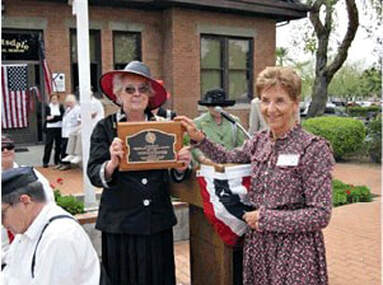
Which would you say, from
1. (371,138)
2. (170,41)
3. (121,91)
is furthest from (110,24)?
(121,91)

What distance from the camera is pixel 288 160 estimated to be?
1.98 metres

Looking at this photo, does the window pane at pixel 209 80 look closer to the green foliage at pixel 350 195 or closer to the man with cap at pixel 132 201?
the green foliage at pixel 350 195

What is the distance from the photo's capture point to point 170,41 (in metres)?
12.4

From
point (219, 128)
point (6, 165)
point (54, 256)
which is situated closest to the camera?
point (54, 256)

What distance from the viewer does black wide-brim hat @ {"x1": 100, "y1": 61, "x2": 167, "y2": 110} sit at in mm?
2453

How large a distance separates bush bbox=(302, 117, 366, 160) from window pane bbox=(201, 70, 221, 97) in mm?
3006

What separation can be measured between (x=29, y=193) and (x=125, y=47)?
10.8m

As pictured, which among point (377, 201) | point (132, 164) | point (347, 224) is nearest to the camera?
point (132, 164)

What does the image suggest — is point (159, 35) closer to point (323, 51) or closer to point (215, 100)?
point (323, 51)

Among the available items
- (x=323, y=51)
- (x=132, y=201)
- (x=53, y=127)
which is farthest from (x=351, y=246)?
(x=323, y=51)

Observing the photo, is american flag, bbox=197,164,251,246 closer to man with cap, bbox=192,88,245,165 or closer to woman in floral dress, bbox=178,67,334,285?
woman in floral dress, bbox=178,67,334,285

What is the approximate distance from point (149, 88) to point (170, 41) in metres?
10.2

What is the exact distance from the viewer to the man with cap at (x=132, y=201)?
8.12 ft

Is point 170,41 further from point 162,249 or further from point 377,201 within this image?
point 162,249
